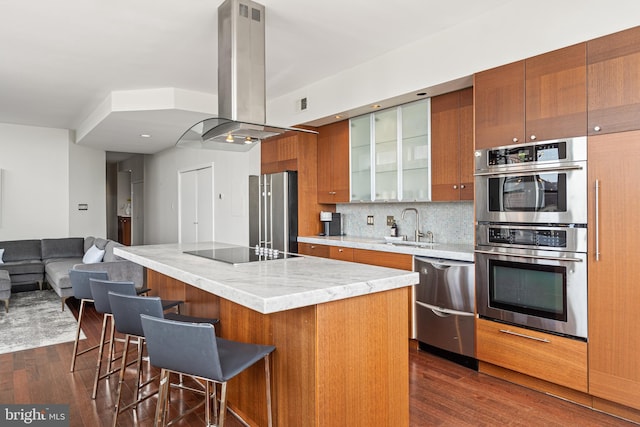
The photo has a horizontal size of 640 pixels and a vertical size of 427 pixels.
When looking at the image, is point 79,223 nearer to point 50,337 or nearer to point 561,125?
point 50,337

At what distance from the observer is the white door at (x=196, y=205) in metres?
7.18

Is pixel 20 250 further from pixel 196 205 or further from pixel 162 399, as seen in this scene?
pixel 162 399

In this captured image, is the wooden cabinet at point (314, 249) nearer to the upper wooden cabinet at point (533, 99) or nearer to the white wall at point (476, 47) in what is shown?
the white wall at point (476, 47)

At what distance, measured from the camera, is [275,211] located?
508cm

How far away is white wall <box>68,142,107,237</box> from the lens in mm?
A: 7375

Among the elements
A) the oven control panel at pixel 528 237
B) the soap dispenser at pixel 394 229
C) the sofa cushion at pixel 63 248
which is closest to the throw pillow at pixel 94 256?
the sofa cushion at pixel 63 248

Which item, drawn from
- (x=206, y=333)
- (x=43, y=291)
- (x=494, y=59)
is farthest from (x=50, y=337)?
(x=494, y=59)

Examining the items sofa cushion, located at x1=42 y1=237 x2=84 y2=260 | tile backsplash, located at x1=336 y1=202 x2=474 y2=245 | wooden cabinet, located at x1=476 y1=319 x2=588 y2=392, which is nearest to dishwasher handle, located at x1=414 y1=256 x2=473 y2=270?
wooden cabinet, located at x1=476 y1=319 x2=588 y2=392

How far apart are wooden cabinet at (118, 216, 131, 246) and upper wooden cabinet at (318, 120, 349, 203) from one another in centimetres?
751

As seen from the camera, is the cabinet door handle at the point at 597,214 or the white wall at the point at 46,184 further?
the white wall at the point at 46,184

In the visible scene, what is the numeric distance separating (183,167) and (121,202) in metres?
4.40

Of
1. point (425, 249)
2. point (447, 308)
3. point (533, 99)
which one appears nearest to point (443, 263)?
point (425, 249)

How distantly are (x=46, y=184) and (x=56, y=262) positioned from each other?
1879 mm

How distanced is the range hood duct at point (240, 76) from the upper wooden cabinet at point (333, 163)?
70.9 inches
